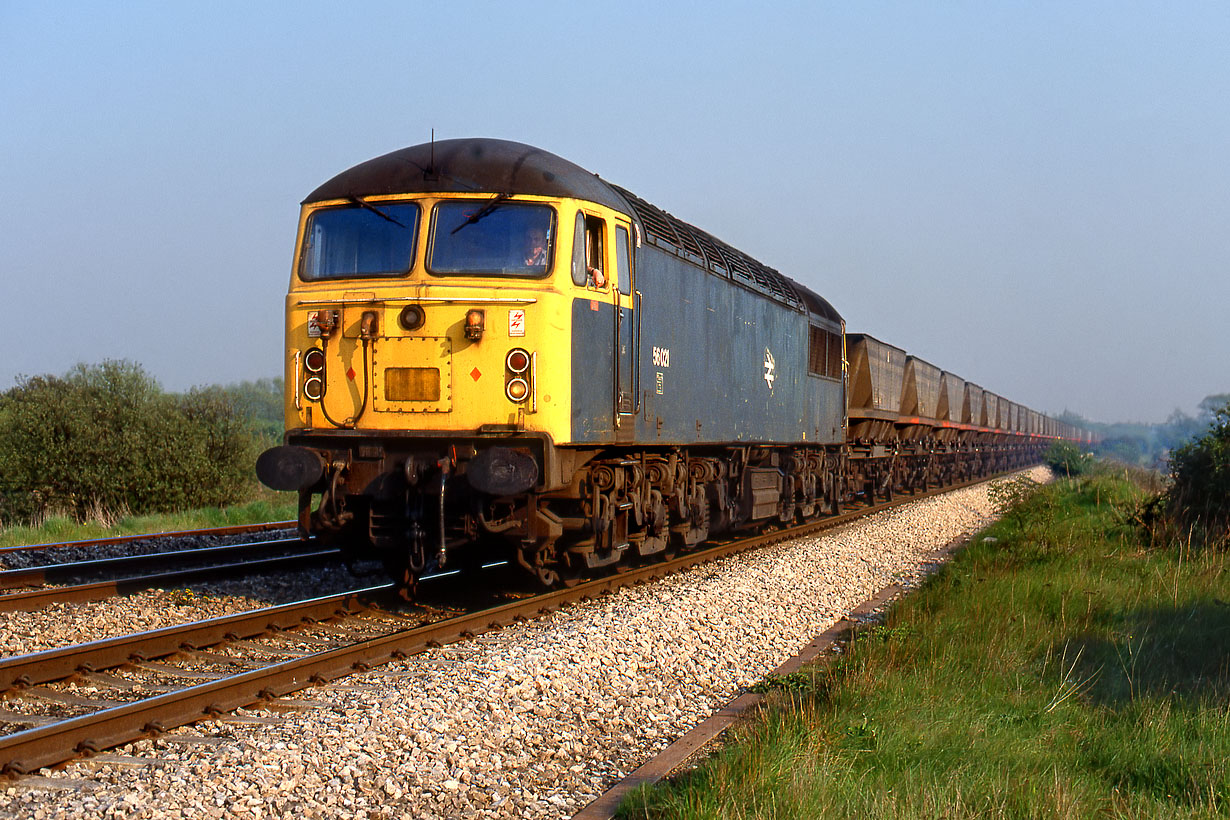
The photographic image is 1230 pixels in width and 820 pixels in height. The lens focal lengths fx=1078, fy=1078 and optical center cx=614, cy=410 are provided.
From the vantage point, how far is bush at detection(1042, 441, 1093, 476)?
3656cm

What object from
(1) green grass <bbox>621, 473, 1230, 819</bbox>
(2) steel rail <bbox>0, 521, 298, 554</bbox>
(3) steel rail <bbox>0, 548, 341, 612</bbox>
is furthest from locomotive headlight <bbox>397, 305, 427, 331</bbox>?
(2) steel rail <bbox>0, 521, 298, 554</bbox>

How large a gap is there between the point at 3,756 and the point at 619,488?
19.2 feet

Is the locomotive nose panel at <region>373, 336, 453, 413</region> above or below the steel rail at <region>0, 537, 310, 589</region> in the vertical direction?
above

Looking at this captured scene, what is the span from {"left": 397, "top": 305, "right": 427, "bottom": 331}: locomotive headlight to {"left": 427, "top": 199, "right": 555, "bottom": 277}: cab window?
0.35m

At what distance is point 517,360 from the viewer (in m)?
8.21

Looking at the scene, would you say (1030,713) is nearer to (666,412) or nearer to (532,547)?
(532,547)

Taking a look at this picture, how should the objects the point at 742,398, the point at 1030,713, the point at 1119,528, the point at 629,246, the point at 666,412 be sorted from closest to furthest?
the point at 1030,713 < the point at 629,246 < the point at 666,412 < the point at 742,398 < the point at 1119,528

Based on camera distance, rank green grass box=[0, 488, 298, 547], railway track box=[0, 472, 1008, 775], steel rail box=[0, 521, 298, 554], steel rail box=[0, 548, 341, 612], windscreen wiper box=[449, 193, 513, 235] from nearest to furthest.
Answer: railway track box=[0, 472, 1008, 775] → steel rail box=[0, 548, 341, 612] → windscreen wiper box=[449, 193, 513, 235] → steel rail box=[0, 521, 298, 554] → green grass box=[0, 488, 298, 547]

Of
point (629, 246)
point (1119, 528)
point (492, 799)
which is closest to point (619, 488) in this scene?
point (629, 246)

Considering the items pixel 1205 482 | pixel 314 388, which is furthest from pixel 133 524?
pixel 1205 482

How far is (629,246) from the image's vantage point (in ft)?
31.5

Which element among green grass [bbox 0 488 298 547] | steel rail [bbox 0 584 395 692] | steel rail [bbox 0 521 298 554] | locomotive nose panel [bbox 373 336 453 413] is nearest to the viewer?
steel rail [bbox 0 584 395 692]

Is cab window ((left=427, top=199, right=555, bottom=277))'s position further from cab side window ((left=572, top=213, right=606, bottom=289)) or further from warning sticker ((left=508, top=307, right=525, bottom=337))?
warning sticker ((left=508, top=307, right=525, bottom=337))

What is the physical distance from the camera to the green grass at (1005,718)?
168 inches
